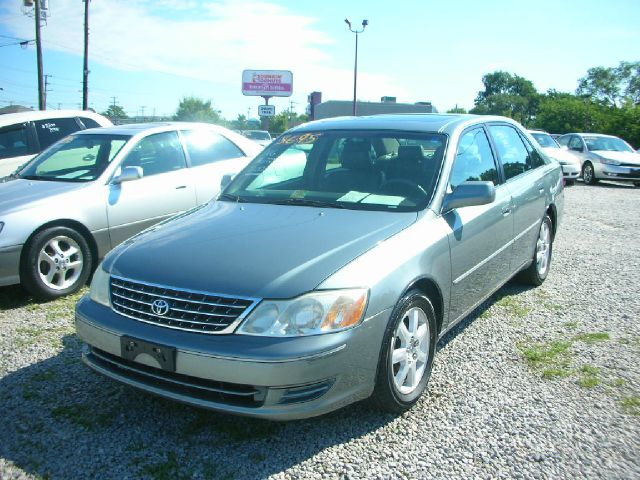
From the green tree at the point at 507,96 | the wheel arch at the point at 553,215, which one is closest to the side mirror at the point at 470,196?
the wheel arch at the point at 553,215

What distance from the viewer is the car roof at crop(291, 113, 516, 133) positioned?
13.1 feet

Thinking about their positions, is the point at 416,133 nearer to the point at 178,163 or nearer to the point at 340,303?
the point at 340,303

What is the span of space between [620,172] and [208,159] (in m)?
14.5

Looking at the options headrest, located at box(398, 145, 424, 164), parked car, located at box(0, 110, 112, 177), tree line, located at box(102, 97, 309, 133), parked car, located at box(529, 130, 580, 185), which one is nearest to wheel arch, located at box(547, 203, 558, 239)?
headrest, located at box(398, 145, 424, 164)

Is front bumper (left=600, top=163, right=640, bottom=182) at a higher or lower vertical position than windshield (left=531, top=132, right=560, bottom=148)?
lower

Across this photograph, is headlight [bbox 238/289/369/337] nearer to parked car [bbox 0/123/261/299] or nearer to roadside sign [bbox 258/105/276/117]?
parked car [bbox 0/123/261/299]

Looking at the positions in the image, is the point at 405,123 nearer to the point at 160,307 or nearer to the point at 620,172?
the point at 160,307

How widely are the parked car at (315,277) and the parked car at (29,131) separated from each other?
4915mm

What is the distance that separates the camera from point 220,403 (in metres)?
2.55

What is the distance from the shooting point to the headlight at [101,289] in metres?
2.96

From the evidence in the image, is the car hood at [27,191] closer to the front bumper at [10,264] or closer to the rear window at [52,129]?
the front bumper at [10,264]

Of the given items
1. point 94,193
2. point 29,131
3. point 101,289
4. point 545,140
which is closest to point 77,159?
point 94,193

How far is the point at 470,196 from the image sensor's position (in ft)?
11.1

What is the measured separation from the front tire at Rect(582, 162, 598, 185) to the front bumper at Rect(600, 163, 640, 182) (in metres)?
0.30
